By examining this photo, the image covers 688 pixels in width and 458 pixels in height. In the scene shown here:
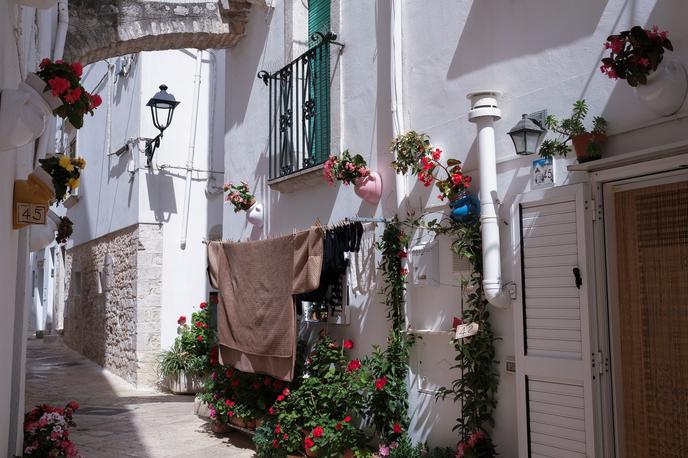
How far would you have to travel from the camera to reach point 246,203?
8.35 metres

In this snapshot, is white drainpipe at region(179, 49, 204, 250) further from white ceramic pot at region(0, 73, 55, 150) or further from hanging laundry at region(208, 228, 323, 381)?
white ceramic pot at region(0, 73, 55, 150)

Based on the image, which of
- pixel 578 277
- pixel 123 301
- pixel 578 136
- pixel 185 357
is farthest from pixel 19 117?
pixel 123 301

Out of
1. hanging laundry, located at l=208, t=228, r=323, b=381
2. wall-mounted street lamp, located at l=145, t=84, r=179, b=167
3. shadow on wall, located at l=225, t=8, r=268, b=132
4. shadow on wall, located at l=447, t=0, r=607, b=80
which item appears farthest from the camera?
wall-mounted street lamp, located at l=145, t=84, r=179, b=167

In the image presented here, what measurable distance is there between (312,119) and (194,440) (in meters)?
4.05

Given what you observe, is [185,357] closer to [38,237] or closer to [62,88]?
[38,237]

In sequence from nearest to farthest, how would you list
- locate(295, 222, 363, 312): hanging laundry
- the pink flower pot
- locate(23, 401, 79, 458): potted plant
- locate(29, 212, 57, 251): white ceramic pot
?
locate(23, 401, 79, 458): potted plant < locate(29, 212, 57, 251): white ceramic pot < the pink flower pot < locate(295, 222, 363, 312): hanging laundry

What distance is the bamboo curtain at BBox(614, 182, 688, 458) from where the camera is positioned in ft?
12.6

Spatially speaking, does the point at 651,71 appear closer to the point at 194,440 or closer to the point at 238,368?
the point at 238,368

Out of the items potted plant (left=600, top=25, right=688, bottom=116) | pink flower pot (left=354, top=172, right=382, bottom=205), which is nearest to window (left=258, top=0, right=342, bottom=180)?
pink flower pot (left=354, top=172, right=382, bottom=205)

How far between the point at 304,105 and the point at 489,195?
10.6ft

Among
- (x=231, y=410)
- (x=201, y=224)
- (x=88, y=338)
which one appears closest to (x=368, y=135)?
(x=231, y=410)

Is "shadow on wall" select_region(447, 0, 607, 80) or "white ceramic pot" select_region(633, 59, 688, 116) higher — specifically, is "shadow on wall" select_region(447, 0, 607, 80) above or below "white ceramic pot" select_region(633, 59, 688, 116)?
above

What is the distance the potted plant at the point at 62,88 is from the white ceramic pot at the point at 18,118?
444 mm

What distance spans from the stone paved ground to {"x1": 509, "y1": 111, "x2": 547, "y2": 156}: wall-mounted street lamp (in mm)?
4739
